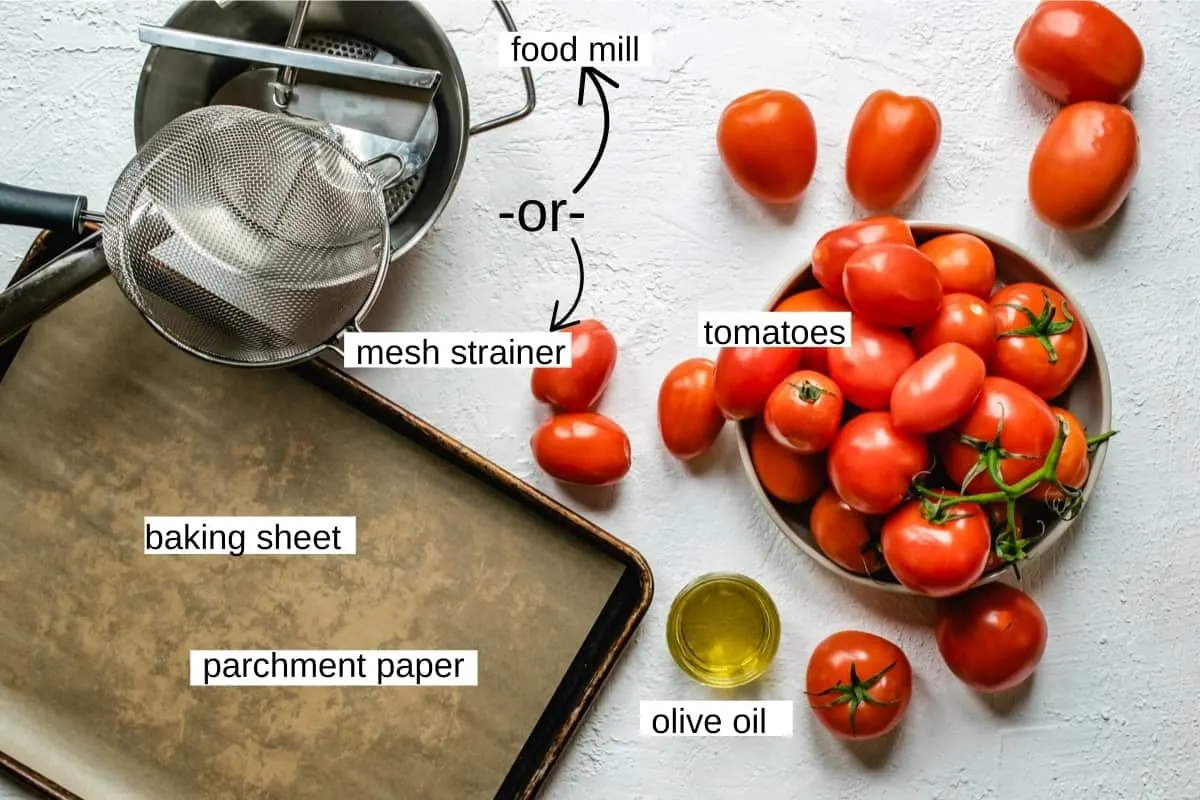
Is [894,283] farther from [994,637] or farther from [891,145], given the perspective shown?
[994,637]

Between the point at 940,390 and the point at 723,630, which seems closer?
the point at 940,390

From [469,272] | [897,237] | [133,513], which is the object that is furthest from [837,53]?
[133,513]

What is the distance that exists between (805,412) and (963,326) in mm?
114

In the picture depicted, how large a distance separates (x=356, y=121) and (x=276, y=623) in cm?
35

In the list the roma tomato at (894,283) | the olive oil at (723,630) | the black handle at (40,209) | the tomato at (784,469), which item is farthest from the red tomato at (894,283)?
the black handle at (40,209)

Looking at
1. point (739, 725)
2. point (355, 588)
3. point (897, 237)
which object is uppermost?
point (897, 237)

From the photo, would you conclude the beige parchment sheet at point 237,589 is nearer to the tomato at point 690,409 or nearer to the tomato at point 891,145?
the tomato at point 690,409

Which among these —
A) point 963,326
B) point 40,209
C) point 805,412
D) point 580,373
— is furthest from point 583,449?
point 40,209

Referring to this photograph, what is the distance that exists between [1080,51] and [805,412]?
0.32 metres

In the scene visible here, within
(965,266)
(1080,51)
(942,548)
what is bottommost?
(942,548)

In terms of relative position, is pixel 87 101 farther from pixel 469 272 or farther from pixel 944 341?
pixel 944 341

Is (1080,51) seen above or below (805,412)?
above

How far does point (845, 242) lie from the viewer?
73 cm

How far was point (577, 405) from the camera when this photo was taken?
0.79m
